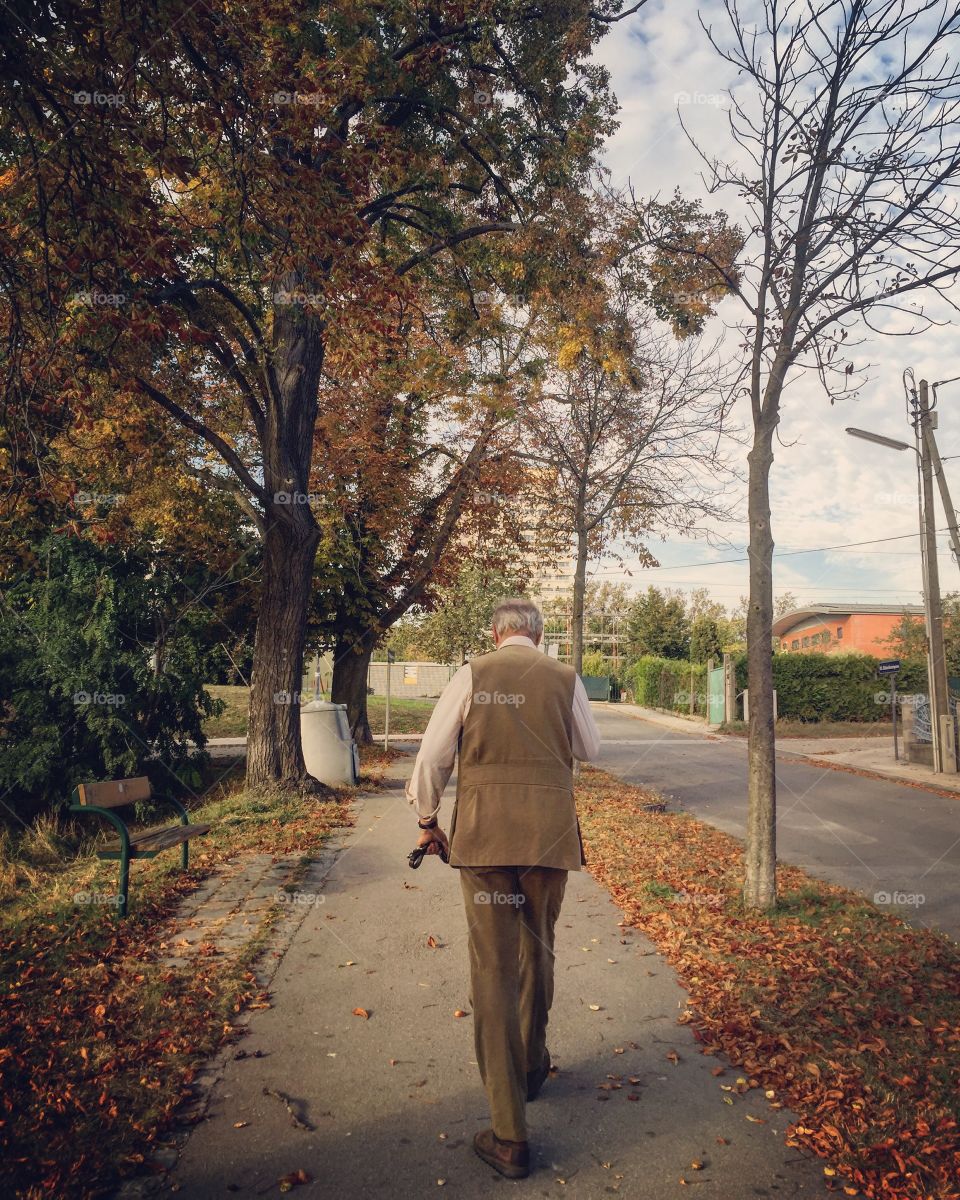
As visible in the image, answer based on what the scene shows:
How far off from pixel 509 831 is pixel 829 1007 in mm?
2617

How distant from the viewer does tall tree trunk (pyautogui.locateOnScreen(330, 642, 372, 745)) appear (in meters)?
20.5

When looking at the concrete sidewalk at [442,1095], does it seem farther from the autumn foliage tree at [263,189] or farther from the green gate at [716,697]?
the green gate at [716,697]

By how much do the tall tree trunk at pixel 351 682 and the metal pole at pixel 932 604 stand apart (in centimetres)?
1221

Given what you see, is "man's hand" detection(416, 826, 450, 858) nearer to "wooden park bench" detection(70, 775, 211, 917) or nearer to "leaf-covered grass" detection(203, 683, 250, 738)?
"wooden park bench" detection(70, 775, 211, 917)

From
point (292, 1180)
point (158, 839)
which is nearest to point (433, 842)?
point (292, 1180)

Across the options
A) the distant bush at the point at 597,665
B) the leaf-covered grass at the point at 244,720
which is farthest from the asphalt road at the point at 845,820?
the distant bush at the point at 597,665

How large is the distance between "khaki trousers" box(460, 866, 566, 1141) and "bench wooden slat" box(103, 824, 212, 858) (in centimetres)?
402

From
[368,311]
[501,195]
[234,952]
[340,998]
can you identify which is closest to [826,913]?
[340,998]

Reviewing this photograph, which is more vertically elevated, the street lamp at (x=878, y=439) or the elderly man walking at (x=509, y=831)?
the street lamp at (x=878, y=439)

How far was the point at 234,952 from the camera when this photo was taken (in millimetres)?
5539

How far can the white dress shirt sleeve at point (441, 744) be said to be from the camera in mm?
3496

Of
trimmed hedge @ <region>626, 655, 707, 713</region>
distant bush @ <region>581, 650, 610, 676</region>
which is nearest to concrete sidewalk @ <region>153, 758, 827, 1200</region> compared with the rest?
trimmed hedge @ <region>626, 655, 707, 713</region>

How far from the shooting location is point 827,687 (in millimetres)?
33281

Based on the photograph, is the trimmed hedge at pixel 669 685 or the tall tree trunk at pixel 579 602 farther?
the trimmed hedge at pixel 669 685
